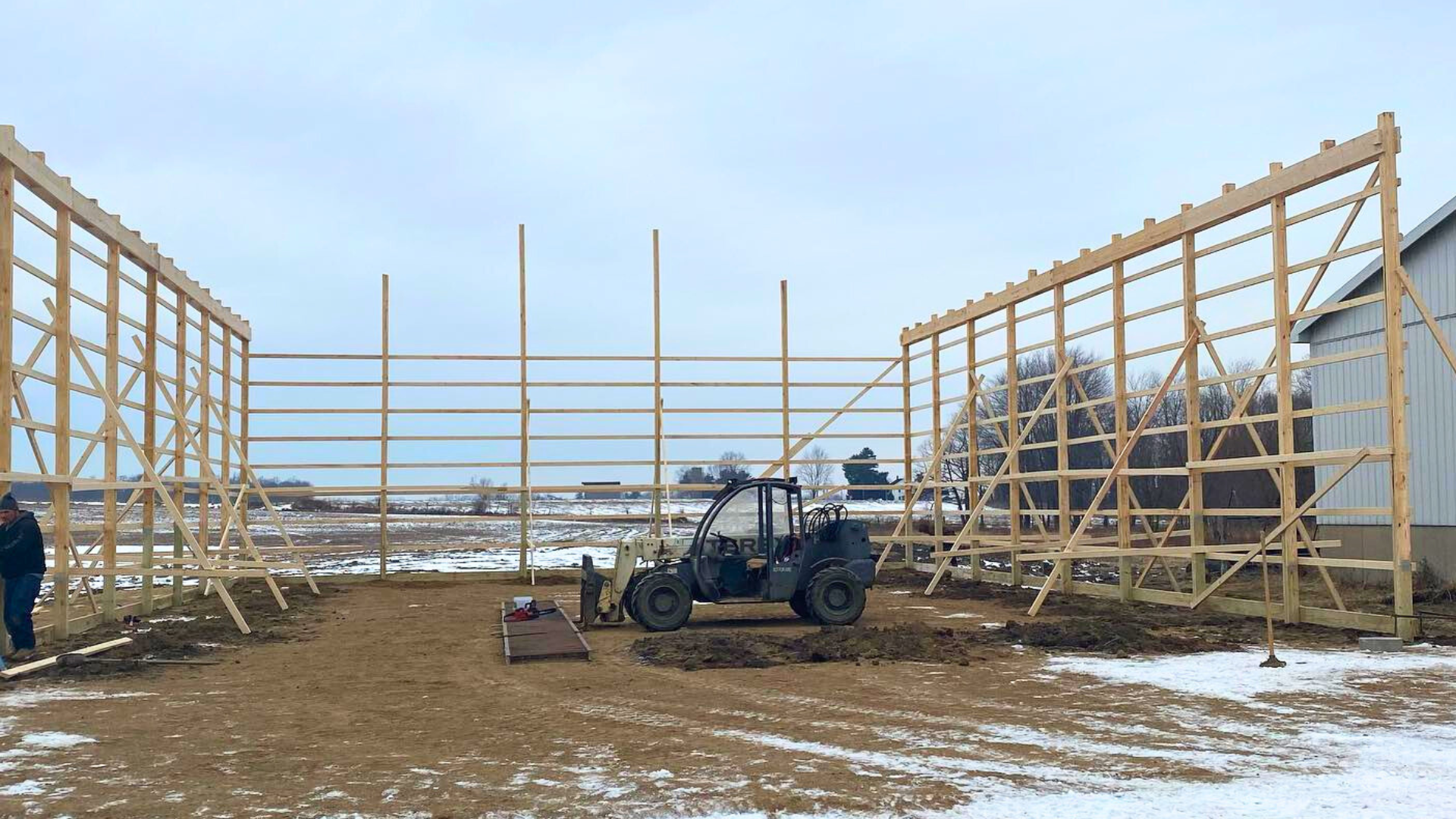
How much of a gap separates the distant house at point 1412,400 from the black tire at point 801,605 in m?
7.84

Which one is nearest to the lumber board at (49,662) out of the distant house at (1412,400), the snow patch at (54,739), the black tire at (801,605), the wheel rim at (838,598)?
the snow patch at (54,739)

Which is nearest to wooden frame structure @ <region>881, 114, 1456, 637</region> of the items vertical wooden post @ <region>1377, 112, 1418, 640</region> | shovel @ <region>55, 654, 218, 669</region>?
vertical wooden post @ <region>1377, 112, 1418, 640</region>

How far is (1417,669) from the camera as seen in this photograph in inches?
366

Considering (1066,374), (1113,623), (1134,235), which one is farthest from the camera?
(1066,374)

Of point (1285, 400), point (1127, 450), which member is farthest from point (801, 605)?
point (1285, 400)

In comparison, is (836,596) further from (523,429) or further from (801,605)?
(523,429)

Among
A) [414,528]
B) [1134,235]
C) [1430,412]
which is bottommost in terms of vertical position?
[414,528]

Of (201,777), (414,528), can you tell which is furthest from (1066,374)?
(414,528)

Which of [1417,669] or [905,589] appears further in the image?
[905,589]

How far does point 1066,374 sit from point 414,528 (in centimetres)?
3124

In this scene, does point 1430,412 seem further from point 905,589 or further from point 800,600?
point 800,600

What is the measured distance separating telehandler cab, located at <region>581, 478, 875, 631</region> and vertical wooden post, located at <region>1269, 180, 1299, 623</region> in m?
4.31

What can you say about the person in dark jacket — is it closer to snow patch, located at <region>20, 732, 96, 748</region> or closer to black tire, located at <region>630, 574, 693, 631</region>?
snow patch, located at <region>20, 732, 96, 748</region>

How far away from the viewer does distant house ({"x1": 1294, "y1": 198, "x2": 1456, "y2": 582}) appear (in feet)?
53.2
